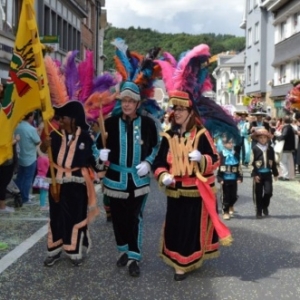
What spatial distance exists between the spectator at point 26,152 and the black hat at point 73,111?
3.44 meters

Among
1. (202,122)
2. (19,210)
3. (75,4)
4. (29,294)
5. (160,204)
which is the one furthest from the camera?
(75,4)

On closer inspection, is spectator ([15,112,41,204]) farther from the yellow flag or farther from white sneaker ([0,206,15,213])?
the yellow flag

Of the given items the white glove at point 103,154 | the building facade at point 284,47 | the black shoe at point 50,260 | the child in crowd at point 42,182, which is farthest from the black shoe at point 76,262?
the building facade at point 284,47

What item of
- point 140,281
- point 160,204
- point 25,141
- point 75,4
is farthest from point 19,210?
point 75,4

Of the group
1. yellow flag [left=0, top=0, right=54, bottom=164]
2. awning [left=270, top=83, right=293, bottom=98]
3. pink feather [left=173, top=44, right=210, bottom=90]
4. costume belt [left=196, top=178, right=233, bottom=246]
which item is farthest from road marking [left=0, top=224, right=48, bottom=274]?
awning [left=270, top=83, right=293, bottom=98]

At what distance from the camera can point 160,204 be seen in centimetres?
960

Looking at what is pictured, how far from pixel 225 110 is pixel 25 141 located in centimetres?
443

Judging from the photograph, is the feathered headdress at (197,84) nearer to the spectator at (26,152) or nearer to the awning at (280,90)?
the spectator at (26,152)

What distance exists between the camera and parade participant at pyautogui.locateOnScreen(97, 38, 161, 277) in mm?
5445

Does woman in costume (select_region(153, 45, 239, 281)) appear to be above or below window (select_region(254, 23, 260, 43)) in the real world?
below

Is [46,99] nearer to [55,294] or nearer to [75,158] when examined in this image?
[75,158]

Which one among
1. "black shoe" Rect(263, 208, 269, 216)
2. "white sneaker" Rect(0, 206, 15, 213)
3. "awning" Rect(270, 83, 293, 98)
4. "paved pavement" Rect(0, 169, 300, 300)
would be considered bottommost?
"paved pavement" Rect(0, 169, 300, 300)

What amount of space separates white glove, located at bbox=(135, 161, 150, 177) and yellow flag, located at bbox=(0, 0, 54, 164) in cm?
101

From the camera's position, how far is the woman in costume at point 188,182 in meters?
5.28
